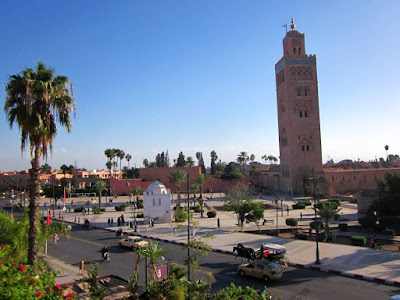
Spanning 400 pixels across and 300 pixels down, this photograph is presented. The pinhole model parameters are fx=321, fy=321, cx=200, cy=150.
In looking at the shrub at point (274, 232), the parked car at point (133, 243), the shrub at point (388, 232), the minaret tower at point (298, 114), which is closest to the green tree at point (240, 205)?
the shrub at point (274, 232)

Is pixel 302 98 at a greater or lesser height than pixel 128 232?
greater

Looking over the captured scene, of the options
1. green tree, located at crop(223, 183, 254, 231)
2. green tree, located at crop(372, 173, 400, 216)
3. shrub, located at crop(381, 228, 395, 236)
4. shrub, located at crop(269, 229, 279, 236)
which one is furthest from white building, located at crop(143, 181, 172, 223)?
shrub, located at crop(381, 228, 395, 236)

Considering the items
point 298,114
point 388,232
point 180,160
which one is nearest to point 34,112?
point 388,232

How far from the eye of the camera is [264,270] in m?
13.5

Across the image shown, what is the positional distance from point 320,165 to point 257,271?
45223mm

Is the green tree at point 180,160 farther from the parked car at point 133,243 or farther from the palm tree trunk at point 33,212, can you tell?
A: the palm tree trunk at point 33,212

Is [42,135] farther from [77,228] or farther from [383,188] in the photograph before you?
[383,188]

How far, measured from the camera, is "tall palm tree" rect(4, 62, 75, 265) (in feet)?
35.0

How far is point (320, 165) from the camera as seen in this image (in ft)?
181

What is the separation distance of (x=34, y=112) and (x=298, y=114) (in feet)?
167

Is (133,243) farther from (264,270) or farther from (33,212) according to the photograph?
(33,212)

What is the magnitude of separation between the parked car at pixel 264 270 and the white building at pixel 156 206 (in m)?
17.2

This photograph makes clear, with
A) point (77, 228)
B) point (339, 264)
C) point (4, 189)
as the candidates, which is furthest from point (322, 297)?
point (4, 189)

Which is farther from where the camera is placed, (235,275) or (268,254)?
(268,254)
